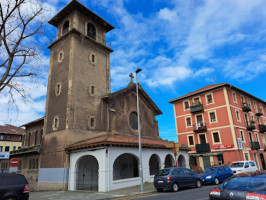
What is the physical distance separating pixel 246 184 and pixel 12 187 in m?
9.56

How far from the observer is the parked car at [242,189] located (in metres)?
4.78

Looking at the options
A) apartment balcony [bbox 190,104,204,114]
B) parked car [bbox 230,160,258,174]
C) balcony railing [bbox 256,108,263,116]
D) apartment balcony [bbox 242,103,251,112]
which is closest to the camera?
parked car [bbox 230,160,258,174]

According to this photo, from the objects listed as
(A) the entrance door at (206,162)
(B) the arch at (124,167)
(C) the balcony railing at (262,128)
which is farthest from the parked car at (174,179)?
(C) the balcony railing at (262,128)

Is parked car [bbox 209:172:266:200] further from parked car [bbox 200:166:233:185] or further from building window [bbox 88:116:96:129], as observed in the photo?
building window [bbox 88:116:96:129]

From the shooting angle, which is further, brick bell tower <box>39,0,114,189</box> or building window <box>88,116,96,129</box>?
building window <box>88,116,96,129</box>

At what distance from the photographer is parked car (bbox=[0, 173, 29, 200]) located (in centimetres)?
883

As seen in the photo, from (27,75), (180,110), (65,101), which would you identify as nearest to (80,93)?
(65,101)

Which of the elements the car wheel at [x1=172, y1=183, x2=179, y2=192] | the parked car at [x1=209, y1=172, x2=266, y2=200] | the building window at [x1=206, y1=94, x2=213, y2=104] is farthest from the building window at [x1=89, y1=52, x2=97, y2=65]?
the building window at [x1=206, y1=94, x2=213, y2=104]

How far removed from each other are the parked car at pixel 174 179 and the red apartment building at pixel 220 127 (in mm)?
18460

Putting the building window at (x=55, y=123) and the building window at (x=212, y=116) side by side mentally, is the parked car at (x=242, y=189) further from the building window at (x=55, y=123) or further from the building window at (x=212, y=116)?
the building window at (x=212, y=116)

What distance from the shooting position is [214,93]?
33.7 m

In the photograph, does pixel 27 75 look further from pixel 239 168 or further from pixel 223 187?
pixel 239 168

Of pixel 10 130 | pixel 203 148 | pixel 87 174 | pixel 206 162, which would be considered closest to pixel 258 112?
pixel 203 148

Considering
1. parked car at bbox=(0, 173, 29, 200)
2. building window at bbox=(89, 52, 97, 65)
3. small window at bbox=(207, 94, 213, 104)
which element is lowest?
parked car at bbox=(0, 173, 29, 200)
